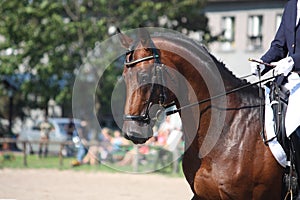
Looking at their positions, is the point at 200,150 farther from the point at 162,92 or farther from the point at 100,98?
the point at 100,98

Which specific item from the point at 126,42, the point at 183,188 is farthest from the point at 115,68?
the point at 126,42

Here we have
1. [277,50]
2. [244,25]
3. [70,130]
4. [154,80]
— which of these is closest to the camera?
[154,80]

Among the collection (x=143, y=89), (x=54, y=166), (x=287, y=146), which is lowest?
(x=54, y=166)

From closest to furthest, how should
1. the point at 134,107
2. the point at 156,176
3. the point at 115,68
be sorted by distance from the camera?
1. the point at 134,107
2. the point at 156,176
3. the point at 115,68

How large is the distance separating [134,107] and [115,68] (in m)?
23.1

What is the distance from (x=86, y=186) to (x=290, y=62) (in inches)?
350

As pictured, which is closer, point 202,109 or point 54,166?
point 202,109

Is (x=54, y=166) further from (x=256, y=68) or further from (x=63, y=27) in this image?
(x=256, y=68)

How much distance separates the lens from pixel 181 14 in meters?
30.3

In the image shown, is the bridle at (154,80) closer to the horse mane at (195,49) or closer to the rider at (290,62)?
the horse mane at (195,49)

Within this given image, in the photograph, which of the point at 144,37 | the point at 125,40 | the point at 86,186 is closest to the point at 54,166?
the point at 86,186

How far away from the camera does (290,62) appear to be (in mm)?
6363

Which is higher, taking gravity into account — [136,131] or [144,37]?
[144,37]

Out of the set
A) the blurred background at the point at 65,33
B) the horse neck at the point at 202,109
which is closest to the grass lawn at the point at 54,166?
the blurred background at the point at 65,33
